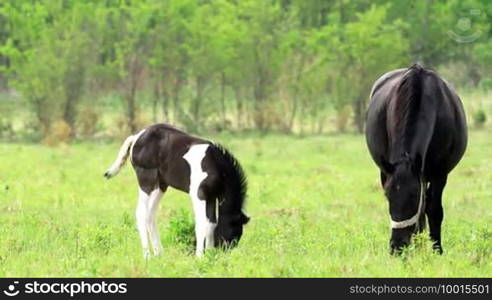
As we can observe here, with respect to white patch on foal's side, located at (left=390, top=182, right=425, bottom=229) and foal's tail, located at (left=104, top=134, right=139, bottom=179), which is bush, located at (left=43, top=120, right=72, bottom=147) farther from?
white patch on foal's side, located at (left=390, top=182, right=425, bottom=229)

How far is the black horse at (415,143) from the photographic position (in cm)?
784

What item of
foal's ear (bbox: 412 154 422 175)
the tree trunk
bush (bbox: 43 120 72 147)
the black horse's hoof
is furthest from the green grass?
the tree trunk

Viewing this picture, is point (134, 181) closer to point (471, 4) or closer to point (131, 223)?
point (131, 223)

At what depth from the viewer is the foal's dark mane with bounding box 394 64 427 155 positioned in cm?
824

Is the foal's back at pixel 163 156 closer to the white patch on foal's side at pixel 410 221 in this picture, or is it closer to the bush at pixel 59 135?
the white patch on foal's side at pixel 410 221

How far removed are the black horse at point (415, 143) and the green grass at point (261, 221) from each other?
352 mm

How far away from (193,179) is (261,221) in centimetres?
345

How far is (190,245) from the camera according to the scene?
9359 mm

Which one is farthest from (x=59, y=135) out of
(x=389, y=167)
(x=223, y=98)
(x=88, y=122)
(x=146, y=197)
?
(x=389, y=167)

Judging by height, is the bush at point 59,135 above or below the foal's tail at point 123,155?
below

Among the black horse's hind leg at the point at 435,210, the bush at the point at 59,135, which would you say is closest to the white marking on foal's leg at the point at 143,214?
the black horse's hind leg at the point at 435,210

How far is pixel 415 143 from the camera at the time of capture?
8.23 meters

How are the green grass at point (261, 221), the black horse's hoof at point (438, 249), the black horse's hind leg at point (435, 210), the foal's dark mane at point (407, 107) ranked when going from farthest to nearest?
the black horse's hind leg at point (435, 210) < the black horse's hoof at point (438, 249) < the foal's dark mane at point (407, 107) < the green grass at point (261, 221)

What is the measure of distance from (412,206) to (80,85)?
70.0 ft
